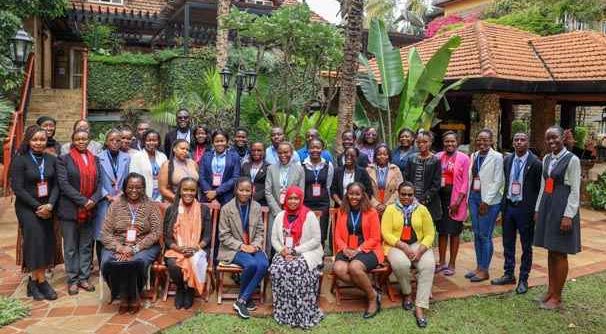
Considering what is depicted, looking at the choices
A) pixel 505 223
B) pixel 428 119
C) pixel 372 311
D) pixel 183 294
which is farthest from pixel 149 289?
pixel 428 119

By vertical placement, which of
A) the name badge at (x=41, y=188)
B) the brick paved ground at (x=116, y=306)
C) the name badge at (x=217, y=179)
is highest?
the name badge at (x=217, y=179)

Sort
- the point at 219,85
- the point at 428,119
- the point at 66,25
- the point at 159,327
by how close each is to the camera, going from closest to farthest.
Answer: the point at 159,327, the point at 428,119, the point at 219,85, the point at 66,25

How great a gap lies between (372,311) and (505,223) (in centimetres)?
197

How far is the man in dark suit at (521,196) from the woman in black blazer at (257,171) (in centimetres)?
280

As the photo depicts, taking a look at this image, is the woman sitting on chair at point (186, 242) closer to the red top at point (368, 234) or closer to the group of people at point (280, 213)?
the group of people at point (280, 213)

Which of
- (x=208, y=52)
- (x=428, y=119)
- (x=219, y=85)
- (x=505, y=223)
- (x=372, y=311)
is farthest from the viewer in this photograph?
(x=208, y=52)

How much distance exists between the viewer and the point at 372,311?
4.82 metres

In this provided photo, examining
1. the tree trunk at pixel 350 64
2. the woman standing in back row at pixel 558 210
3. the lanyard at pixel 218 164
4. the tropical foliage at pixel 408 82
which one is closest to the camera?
the woman standing in back row at pixel 558 210

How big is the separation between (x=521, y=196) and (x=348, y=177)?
6.34 feet

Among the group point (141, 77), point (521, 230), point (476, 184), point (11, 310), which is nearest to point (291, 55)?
point (476, 184)

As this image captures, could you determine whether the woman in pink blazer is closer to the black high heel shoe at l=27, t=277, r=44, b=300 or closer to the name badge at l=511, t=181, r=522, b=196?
the name badge at l=511, t=181, r=522, b=196

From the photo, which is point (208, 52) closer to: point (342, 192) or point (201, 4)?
point (201, 4)

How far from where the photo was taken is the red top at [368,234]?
16.4 feet

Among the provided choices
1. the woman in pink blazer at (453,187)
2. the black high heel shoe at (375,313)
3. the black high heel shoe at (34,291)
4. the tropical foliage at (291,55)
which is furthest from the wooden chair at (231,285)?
the tropical foliage at (291,55)
